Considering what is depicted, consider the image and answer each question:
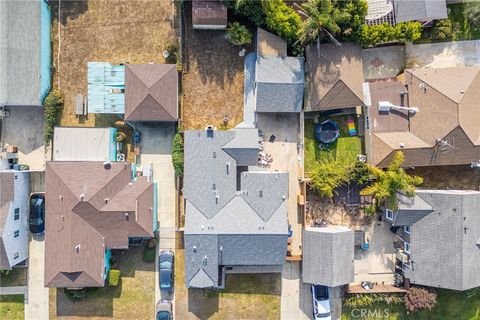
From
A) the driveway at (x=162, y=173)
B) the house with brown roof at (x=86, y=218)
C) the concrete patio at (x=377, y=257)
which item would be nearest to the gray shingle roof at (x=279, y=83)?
the driveway at (x=162, y=173)

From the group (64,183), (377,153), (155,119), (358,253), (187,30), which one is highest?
→ (187,30)

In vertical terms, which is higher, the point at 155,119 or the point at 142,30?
the point at 142,30

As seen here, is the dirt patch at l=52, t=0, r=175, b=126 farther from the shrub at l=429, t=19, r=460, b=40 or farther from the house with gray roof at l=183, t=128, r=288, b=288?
the shrub at l=429, t=19, r=460, b=40

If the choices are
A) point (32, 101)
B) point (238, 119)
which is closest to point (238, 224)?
point (238, 119)

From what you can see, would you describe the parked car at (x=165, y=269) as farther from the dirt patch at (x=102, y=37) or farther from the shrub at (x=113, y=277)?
the dirt patch at (x=102, y=37)

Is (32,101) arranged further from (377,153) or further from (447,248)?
(447,248)

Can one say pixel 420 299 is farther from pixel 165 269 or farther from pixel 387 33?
pixel 387 33

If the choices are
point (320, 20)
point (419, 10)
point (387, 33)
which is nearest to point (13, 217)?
point (320, 20)

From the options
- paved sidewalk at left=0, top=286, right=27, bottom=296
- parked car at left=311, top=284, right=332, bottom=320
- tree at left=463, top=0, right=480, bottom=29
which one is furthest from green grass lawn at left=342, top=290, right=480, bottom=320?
paved sidewalk at left=0, top=286, right=27, bottom=296
